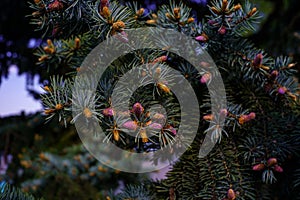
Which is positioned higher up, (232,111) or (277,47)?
(232,111)

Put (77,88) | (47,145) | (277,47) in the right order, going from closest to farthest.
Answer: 1. (77,88)
2. (277,47)
3. (47,145)

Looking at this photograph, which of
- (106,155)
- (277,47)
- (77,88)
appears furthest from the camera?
(277,47)

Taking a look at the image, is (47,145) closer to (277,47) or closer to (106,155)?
(106,155)

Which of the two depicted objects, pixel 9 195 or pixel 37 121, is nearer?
pixel 9 195

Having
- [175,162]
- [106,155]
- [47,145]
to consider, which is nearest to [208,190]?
[175,162]

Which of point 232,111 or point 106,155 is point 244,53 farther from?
point 106,155

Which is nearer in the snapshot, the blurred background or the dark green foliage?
the dark green foliage

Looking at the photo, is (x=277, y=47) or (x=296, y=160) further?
(x=277, y=47)

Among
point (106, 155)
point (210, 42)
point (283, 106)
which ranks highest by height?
point (210, 42)

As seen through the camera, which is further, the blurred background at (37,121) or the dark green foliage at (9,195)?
the blurred background at (37,121)

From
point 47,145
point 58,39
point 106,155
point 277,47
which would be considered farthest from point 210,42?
point 47,145
